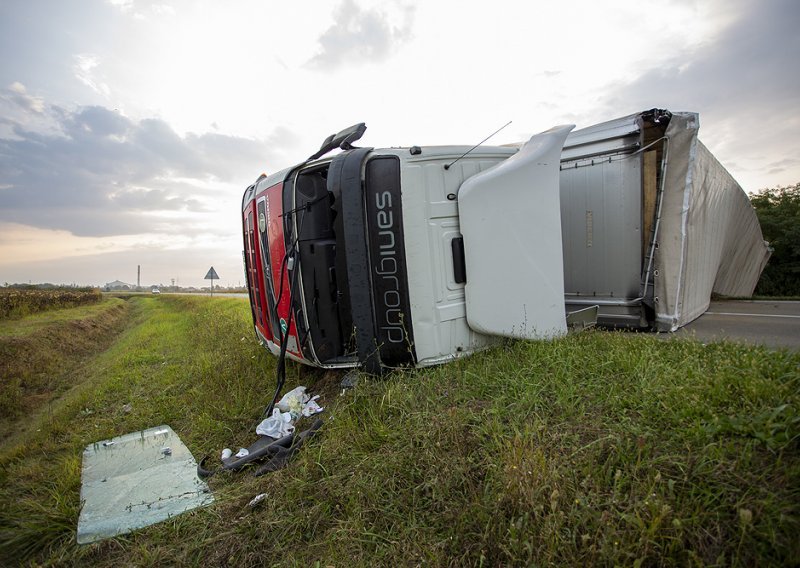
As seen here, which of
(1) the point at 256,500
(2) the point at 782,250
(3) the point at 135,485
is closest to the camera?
(1) the point at 256,500

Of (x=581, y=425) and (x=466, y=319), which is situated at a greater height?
(x=466, y=319)

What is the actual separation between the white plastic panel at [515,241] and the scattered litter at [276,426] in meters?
1.88

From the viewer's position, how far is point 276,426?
3.47 m

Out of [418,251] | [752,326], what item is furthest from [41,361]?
[752,326]

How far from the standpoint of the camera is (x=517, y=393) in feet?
8.93

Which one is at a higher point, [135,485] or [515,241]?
[515,241]

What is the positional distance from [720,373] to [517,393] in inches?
47.3

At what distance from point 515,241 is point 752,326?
4509 mm

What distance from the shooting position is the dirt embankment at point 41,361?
6.26 meters

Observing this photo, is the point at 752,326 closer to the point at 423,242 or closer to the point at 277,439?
the point at 423,242

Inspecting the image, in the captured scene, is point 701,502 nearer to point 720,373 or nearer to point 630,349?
point 720,373

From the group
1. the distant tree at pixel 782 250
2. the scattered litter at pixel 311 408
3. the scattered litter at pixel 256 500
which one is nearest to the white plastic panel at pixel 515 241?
the scattered litter at pixel 311 408

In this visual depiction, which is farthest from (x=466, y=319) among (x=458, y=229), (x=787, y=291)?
(x=787, y=291)

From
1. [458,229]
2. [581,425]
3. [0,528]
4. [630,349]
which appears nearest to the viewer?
[581,425]
